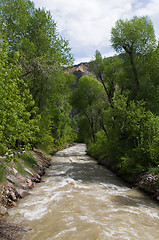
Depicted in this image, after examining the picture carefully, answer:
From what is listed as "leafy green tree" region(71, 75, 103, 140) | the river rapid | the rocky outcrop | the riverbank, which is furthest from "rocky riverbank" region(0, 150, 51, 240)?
"leafy green tree" region(71, 75, 103, 140)

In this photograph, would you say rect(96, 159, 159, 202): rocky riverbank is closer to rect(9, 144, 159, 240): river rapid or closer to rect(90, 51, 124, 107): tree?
rect(9, 144, 159, 240): river rapid

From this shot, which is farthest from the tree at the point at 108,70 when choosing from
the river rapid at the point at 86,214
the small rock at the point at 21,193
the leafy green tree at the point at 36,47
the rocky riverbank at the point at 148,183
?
the small rock at the point at 21,193

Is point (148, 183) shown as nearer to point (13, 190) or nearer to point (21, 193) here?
point (21, 193)

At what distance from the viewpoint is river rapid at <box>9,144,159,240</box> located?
5492 millimetres

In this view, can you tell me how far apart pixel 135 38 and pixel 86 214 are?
15.6 m

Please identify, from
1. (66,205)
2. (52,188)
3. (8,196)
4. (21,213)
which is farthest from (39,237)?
(52,188)

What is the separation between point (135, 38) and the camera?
648 inches

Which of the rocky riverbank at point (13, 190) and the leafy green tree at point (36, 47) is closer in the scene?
the rocky riverbank at point (13, 190)

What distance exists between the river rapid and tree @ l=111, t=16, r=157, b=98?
1017 cm

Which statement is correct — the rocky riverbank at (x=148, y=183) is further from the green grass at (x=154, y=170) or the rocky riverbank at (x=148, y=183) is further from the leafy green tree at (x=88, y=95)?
the leafy green tree at (x=88, y=95)

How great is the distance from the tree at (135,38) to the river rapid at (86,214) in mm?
10167

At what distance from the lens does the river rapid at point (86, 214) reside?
5.49 metres

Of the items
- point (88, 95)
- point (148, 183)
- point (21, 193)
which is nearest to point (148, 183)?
point (148, 183)

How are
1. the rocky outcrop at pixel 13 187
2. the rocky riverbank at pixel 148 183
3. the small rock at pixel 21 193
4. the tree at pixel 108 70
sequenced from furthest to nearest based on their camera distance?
the tree at pixel 108 70 → the rocky riverbank at pixel 148 183 → the small rock at pixel 21 193 → the rocky outcrop at pixel 13 187
